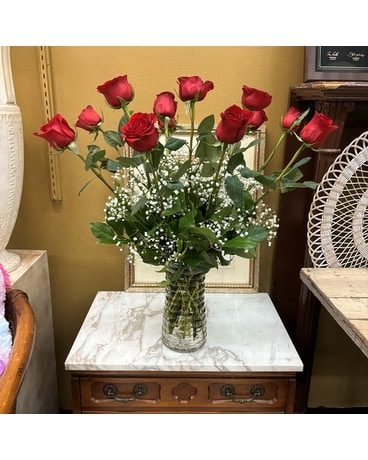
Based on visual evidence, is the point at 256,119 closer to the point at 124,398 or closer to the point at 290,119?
the point at 290,119

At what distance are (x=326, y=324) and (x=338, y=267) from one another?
473 millimetres

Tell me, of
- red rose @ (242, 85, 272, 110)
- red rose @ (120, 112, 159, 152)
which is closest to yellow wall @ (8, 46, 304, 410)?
red rose @ (242, 85, 272, 110)

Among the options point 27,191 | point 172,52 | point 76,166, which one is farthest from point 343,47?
point 27,191

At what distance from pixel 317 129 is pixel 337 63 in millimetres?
463

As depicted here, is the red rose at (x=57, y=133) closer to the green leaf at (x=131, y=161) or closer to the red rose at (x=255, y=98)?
the green leaf at (x=131, y=161)

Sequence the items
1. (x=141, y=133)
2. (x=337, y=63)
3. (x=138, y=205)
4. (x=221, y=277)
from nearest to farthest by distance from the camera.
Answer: (x=141, y=133)
(x=138, y=205)
(x=337, y=63)
(x=221, y=277)

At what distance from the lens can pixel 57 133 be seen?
32.5 inches

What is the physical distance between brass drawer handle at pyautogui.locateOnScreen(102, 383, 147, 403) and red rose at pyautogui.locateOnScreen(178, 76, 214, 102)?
2.43 ft

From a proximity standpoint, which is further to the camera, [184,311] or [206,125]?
[184,311]

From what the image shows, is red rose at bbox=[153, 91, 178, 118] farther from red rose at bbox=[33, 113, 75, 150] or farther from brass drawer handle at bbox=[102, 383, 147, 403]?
brass drawer handle at bbox=[102, 383, 147, 403]

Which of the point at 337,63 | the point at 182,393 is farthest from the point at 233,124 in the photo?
the point at 182,393

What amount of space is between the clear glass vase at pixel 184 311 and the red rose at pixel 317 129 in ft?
1.30

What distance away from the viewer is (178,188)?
84 cm

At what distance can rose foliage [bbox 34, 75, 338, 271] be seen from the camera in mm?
818
